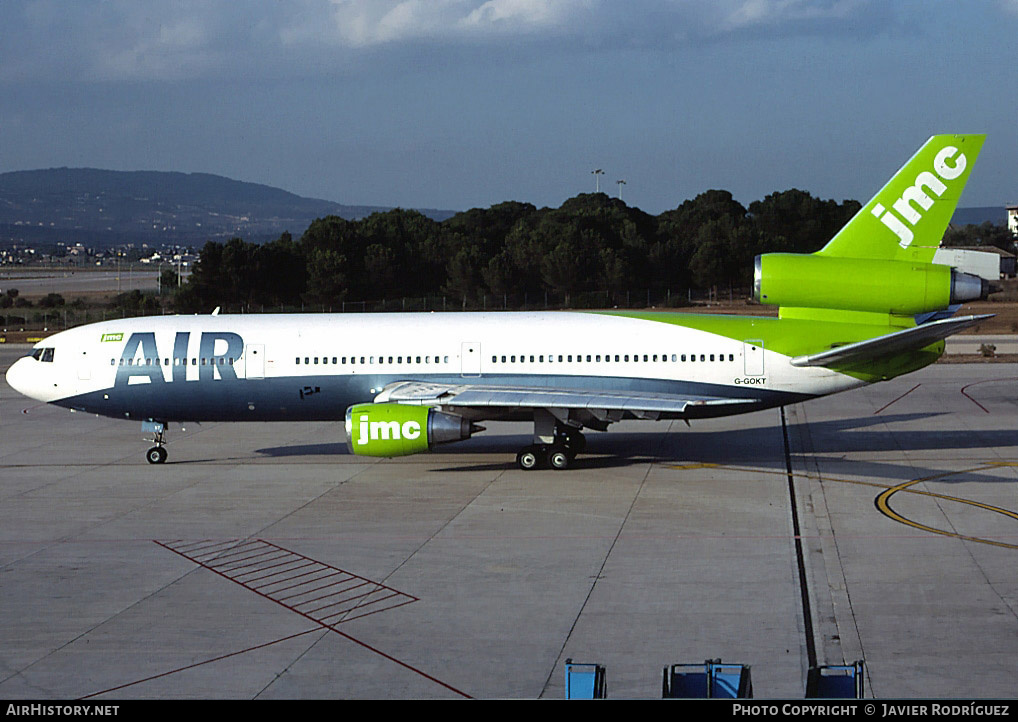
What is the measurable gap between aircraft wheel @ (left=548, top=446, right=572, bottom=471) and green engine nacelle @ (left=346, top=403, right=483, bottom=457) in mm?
3007

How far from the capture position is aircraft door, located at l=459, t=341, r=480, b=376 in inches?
1172

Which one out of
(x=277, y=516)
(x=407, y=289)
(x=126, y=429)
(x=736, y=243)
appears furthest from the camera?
(x=736, y=243)

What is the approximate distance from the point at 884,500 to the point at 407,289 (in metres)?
82.1

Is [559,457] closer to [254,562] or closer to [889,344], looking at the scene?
[889,344]

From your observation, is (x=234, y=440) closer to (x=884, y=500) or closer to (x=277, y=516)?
(x=277, y=516)

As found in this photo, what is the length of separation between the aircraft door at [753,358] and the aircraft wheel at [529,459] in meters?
5.90

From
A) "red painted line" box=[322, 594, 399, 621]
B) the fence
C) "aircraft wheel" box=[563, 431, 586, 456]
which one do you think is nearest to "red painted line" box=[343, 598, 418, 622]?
"red painted line" box=[322, 594, 399, 621]

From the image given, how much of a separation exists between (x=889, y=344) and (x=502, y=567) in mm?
12481

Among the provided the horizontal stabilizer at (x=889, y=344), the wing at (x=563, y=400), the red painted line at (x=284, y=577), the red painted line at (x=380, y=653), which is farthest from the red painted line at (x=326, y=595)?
the horizontal stabilizer at (x=889, y=344)

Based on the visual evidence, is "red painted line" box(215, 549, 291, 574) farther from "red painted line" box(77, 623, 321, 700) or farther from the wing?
the wing

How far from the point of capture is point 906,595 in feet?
57.5

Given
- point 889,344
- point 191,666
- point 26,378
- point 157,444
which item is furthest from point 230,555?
point 889,344

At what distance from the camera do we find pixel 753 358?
29.0 meters

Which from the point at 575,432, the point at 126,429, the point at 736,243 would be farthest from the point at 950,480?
the point at 736,243
